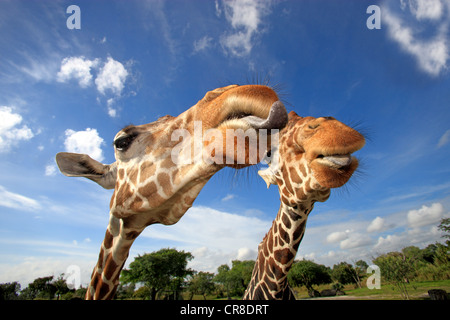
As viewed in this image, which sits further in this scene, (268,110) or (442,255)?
(442,255)

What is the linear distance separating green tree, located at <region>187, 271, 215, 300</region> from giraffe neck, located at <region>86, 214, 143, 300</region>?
242 feet

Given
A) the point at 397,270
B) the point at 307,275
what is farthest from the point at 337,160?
the point at 307,275

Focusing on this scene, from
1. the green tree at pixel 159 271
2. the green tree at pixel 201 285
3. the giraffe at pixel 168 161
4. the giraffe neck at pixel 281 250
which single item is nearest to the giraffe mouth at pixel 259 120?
the giraffe at pixel 168 161

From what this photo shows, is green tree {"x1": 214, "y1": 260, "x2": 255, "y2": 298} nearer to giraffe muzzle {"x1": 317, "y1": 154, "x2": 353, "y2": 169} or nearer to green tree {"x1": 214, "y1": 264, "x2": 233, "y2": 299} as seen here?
green tree {"x1": 214, "y1": 264, "x2": 233, "y2": 299}

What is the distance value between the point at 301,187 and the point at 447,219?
29.7m

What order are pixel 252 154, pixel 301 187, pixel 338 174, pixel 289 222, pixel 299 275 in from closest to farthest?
pixel 252 154
pixel 338 174
pixel 301 187
pixel 289 222
pixel 299 275

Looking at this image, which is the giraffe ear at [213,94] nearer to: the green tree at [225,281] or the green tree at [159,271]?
the green tree at [159,271]

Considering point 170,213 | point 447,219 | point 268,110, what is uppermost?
point 447,219

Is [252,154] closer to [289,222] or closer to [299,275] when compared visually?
[289,222]

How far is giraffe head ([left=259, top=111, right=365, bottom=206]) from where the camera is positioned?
7.67ft

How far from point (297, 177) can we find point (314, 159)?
686 mm

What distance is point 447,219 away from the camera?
22125 millimetres

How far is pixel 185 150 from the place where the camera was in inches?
64.6
